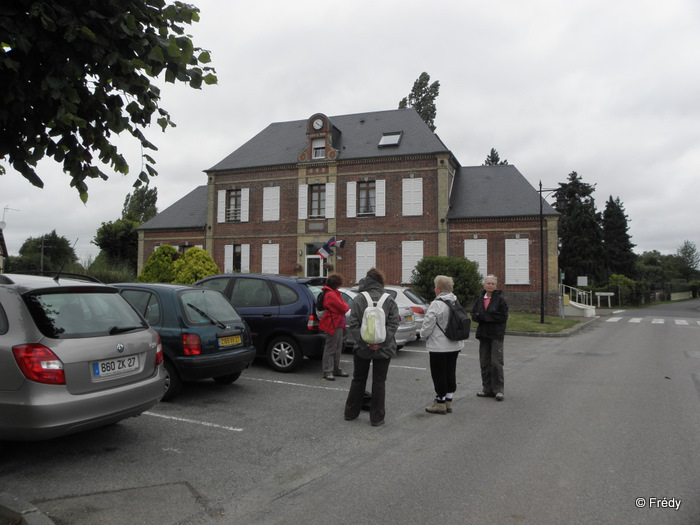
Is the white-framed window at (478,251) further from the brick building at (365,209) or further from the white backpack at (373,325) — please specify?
the white backpack at (373,325)

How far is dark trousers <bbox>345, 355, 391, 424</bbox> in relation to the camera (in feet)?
18.7

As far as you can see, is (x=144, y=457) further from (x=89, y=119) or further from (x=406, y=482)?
(x=89, y=119)

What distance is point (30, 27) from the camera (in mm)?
3693

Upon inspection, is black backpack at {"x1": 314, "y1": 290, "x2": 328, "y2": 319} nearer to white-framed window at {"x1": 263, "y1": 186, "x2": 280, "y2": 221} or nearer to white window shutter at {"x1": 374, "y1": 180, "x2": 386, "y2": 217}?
white window shutter at {"x1": 374, "y1": 180, "x2": 386, "y2": 217}

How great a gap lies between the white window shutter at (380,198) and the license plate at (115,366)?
79.4 ft

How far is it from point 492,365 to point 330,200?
A: 75.1 ft

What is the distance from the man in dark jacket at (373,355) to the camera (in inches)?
225

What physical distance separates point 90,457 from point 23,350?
127cm

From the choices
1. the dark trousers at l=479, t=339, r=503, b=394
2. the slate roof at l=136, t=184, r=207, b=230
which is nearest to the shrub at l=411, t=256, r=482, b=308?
the dark trousers at l=479, t=339, r=503, b=394

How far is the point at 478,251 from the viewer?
26719 millimetres

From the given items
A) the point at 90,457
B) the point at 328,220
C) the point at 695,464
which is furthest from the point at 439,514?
the point at 328,220

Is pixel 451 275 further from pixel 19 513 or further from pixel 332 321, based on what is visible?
pixel 19 513

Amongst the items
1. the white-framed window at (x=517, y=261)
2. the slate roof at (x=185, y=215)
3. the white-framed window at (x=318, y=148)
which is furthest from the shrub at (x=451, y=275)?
the slate roof at (x=185, y=215)

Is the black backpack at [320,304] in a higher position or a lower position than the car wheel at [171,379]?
higher
